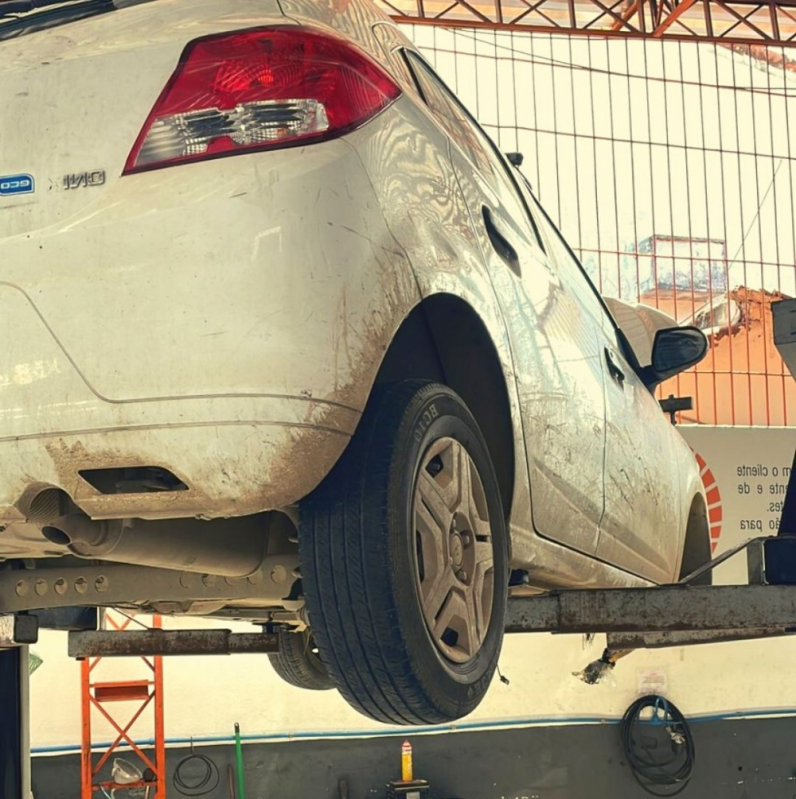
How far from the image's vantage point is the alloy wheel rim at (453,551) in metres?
2.32

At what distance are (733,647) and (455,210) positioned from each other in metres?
12.2

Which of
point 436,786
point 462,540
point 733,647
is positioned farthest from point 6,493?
point 733,647

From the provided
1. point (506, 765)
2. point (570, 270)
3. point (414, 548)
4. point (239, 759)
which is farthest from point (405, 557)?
Answer: point (506, 765)

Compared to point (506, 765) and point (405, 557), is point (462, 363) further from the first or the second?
point (506, 765)

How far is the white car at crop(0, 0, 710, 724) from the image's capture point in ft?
6.35

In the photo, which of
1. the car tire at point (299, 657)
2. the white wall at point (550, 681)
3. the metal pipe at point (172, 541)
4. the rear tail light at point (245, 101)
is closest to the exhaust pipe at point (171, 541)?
the metal pipe at point (172, 541)

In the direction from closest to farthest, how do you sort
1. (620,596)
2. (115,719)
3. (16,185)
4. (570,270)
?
1. (16,185)
2. (620,596)
3. (570,270)
4. (115,719)

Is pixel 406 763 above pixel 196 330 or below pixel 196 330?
below

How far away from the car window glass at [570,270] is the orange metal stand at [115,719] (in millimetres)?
7832

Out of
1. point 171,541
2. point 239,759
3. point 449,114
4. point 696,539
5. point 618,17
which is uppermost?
point 618,17

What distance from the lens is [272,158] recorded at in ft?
6.47

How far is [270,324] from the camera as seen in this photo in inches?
75.7

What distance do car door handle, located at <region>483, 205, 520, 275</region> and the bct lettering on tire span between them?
1.46 ft

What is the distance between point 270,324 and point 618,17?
44.5 feet
